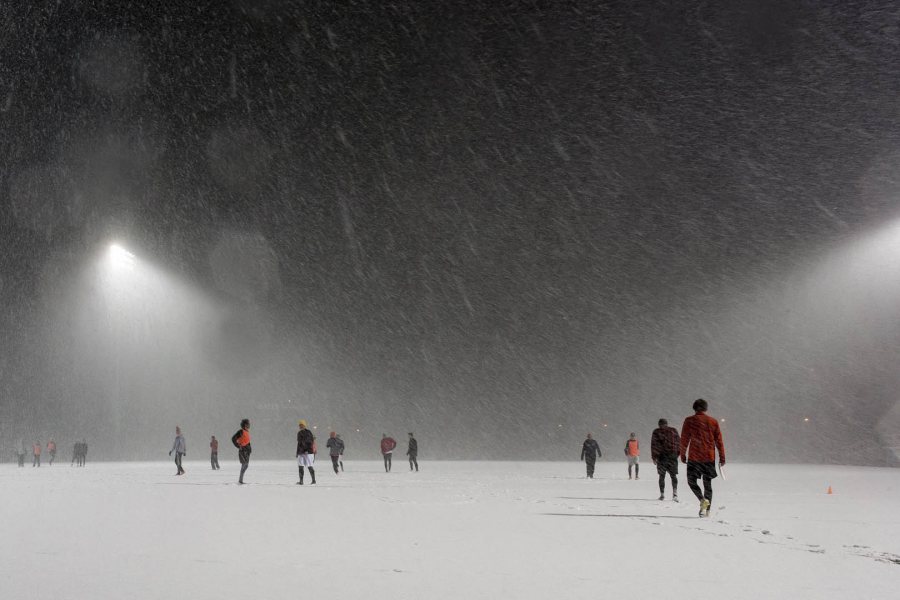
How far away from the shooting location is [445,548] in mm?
8430

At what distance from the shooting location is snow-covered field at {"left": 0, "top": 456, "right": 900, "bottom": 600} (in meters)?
6.09

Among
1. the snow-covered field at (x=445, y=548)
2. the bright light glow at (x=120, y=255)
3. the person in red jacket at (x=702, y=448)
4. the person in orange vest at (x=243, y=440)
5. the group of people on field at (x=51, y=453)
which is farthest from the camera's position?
the group of people on field at (x=51, y=453)

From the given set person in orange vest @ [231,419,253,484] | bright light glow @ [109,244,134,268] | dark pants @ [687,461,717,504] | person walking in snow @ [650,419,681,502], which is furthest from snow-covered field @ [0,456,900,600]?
bright light glow @ [109,244,134,268]

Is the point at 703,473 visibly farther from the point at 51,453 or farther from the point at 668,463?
the point at 51,453

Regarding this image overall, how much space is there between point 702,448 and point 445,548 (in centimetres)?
523

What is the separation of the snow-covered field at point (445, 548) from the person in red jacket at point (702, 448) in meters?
0.45

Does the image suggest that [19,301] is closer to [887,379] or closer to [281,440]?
[281,440]

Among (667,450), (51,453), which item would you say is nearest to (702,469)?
(667,450)

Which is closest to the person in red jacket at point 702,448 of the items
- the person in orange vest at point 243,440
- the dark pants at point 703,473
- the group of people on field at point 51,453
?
the dark pants at point 703,473

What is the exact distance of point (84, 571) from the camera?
22.0ft

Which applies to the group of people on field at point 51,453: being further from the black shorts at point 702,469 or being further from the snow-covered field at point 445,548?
the black shorts at point 702,469

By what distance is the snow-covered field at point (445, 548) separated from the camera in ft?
20.0

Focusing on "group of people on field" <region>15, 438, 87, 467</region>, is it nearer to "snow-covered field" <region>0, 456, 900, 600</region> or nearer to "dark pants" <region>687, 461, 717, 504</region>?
"snow-covered field" <region>0, 456, 900, 600</region>

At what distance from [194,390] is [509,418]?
19.4 m
